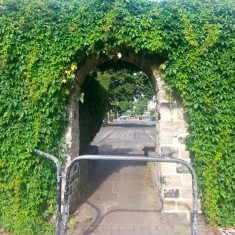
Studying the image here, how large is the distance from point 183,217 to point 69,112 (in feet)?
8.47

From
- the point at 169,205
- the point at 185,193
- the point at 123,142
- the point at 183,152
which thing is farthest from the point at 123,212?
the point at 123,142

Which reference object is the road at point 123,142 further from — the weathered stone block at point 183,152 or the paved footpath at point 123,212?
the weathered stone block at point 183,152

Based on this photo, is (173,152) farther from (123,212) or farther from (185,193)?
(123,212)

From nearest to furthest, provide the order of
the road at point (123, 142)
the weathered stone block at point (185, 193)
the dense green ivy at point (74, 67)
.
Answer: the dense green ivy at point (74, 67) → the weathered stone block at point (185, 193) → the road at point (123, 142)

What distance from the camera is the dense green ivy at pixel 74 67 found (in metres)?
3.77

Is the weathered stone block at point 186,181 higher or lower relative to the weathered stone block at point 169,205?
higher

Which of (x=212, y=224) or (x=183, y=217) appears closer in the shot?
(x=212, y=224)

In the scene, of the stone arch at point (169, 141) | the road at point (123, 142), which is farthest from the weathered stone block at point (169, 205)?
the road at point (123, 142)

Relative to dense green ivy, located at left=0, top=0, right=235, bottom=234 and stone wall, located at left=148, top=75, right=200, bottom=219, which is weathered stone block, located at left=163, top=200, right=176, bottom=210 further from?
dense green ivy, located at left=0, top=0, right=235, bottom=234

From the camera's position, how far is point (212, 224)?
386 cm

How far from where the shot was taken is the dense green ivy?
377 cm

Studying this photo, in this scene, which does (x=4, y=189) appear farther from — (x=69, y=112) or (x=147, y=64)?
(x=147, y=64)

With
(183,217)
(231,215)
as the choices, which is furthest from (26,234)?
(231,215)

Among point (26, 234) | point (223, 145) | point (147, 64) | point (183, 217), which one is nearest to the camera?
point (26, 234)
